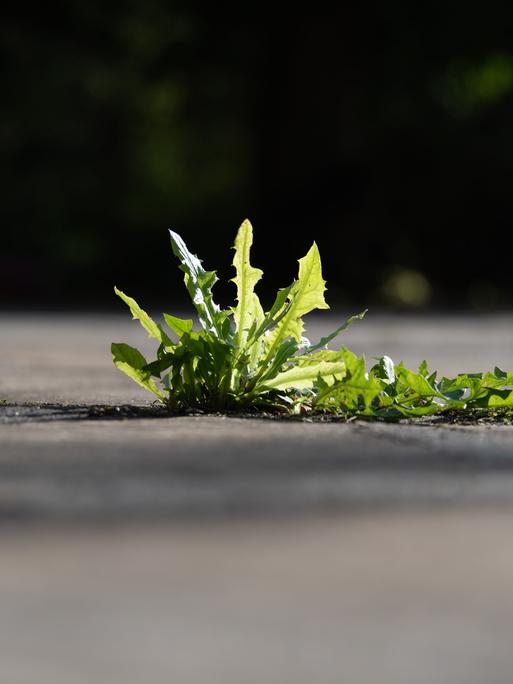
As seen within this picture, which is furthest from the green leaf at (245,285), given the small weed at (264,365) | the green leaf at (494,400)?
the green leaf at (494,400)

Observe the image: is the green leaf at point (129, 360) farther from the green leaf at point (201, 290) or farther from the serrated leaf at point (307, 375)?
the serrated leaf at point (307, 375)

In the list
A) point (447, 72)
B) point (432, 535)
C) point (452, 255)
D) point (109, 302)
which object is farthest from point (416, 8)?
point (432, 535)

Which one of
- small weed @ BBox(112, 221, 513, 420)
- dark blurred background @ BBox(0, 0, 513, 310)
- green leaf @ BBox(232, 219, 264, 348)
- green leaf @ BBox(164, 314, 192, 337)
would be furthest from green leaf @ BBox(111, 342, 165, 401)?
dark blurred background @ BBox(0, 0, 513, 310)

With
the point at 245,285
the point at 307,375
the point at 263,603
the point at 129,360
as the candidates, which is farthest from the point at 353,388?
the point at 263,603

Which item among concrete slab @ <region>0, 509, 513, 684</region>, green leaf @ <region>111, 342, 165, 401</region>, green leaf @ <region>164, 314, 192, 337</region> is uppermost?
green leaf @ <region>164, 314, 192, 337</region>

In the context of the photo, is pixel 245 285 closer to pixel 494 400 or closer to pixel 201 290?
pixel 201 290

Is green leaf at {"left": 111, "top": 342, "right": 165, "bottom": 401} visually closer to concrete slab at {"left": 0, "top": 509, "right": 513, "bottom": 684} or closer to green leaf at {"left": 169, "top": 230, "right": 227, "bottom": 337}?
green leaf at {"left": 169, "top": 230, "right": 227, "bottom": 337}
